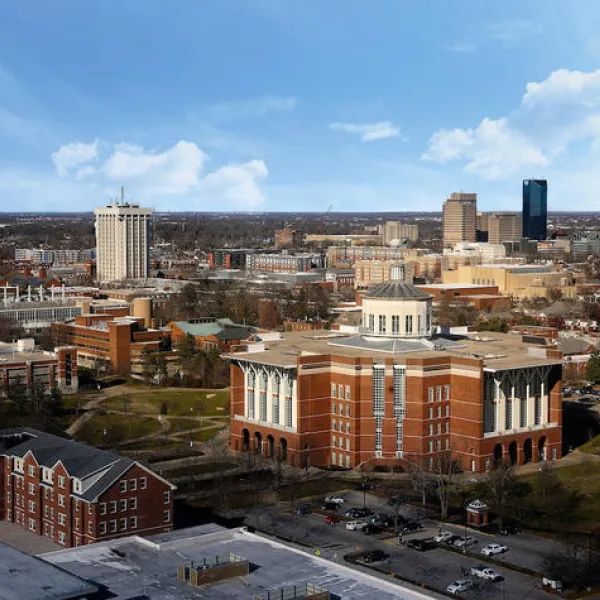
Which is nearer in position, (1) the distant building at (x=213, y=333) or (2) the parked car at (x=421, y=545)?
(2) the parked car at (x=421, y=545)

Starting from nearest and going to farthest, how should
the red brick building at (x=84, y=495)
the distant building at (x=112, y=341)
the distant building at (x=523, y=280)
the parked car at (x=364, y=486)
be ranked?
the red brick building at (x=84, y=495) < the parked car at (x=364, y=486) < the distant building at (x=112, y=341) < the distant building at (x=523, y=280)

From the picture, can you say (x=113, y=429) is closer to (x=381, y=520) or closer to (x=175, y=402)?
(x=175, y=402)

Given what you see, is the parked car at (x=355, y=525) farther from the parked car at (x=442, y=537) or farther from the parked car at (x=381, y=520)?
the parked car at (x=442, y=537)

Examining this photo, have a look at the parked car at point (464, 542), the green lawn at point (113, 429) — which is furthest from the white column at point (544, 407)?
the green lawn at point (113, 429)

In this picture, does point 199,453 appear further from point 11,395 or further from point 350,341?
point 11,395

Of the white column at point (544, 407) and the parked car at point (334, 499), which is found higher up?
the white column at point (544, 407)

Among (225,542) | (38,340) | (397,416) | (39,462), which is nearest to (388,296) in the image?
(397,416)
